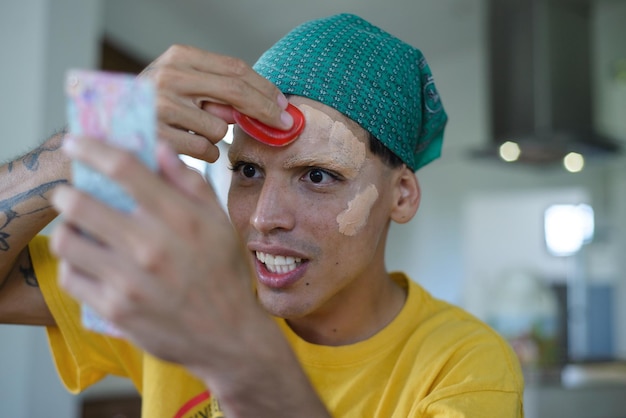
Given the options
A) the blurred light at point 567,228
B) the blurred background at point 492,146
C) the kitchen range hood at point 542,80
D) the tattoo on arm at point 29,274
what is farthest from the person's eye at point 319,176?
the blurred light at point 567,228

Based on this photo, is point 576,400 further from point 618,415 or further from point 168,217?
point 168,217

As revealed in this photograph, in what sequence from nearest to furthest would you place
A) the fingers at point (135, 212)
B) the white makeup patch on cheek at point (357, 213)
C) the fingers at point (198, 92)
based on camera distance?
the fingers at point (135, 212) < the fingers at point (198, 92) < the white makeup patch on cheek at point (357, 213)

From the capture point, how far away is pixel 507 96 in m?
3.80

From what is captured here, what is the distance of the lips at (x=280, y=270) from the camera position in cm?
112

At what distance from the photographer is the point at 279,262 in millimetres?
1126

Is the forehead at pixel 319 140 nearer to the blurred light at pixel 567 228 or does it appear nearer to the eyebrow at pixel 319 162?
the eyebrow at pixel 319 162

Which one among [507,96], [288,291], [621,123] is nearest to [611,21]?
[621,123]

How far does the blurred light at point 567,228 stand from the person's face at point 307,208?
17.5 feet

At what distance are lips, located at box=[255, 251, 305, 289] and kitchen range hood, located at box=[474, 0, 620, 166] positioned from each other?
278 centimetres

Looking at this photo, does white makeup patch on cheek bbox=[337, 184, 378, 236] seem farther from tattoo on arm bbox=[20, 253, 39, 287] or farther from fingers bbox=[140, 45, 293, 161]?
tattoo on arm bbox=[20, 253, 39, 287]

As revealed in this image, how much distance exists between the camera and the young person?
3.18ft

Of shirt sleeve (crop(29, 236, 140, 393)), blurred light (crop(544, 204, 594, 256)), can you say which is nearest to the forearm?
shirt sleeve (crop(29, 236, 140, 393))

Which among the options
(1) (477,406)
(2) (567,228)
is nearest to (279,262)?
(1) (477,406)

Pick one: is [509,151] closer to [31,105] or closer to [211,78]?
[31,105]
